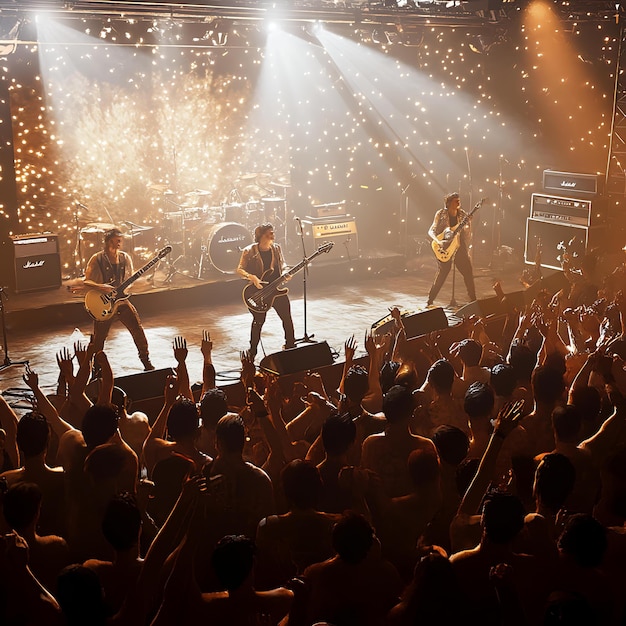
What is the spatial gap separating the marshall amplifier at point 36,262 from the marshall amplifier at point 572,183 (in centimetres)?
778

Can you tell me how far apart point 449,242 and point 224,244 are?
12.2 feet

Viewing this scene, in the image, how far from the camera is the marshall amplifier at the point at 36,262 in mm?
11469

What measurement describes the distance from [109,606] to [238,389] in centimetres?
274

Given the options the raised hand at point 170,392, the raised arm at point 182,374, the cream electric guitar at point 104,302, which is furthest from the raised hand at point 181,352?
the cream electric guitar at point 104,302

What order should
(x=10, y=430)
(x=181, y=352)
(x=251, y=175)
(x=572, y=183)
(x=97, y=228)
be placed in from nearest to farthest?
(x=10, y=430), (x=181, y=352), (x=97, y=228), (x=572, y=183), (x=251, y=175)

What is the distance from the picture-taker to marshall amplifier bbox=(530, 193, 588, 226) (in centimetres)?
1262

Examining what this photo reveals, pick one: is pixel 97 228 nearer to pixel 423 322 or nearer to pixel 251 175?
pixel 251 175

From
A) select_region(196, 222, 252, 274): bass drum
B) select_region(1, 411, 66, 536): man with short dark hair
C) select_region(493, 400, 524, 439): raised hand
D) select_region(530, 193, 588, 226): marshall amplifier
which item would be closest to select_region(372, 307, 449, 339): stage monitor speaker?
select_region(493, 400, 524, 439): raised hand

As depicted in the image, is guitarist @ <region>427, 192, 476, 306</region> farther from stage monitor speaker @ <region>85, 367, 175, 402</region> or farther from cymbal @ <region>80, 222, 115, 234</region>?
stage monitor speaker @ <region>85, 367, 175, 402</region>

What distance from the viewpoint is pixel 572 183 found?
12.9 metres

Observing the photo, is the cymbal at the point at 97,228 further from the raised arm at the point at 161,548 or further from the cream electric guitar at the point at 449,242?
the raised arm at the point at 161,548

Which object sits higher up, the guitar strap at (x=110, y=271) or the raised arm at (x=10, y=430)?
the guitar strap at (x=110, y=271)

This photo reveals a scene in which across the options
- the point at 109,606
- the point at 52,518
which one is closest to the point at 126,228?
the point at 52,518

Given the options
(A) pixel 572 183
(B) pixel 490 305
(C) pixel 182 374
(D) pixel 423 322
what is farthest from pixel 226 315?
(C) pixel 182 374
